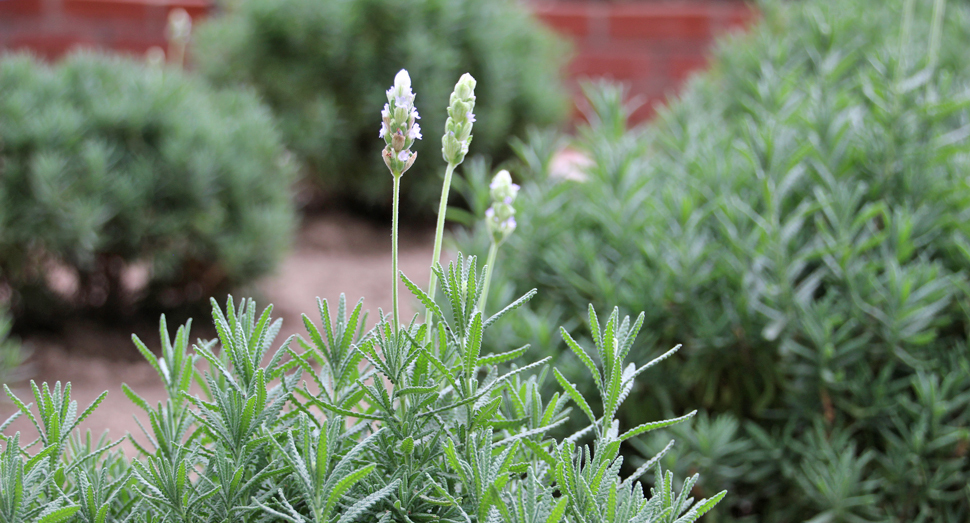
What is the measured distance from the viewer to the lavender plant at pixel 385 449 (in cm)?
75

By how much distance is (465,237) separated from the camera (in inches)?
81.4

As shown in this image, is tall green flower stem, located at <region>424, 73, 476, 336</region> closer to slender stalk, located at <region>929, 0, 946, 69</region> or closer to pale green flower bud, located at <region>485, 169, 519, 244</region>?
pale green flower bud, located at <region>485, 169, 519, 244</region>

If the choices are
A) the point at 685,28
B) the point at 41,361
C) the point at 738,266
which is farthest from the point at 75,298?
the point at 685,28

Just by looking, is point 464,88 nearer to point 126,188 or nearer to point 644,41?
point 126,188

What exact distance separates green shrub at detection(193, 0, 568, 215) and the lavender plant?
12.5 feet

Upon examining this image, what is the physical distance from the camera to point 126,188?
3074 millimetres

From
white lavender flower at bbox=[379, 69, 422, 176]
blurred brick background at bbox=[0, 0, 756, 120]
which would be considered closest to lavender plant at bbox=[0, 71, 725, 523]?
white lavender flower at bbox=[379, 69, 422, 176]

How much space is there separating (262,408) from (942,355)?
4.81 ft

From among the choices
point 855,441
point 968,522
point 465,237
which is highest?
point 465,237

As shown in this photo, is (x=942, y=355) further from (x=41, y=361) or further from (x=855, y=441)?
(x=41, y=361)

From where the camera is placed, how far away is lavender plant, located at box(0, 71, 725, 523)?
0.75m

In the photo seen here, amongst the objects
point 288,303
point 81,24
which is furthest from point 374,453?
point 81,24

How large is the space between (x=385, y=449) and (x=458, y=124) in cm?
35

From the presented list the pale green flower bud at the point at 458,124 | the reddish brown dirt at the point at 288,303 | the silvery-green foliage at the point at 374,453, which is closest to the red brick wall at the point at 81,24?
the reddish brown dirt at the point at 288,303
